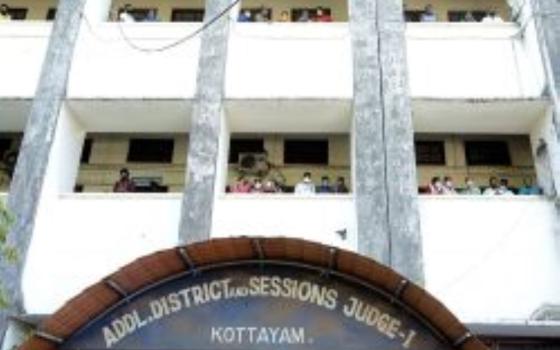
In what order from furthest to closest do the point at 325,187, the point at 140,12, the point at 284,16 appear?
the point at 140,12
the point at 284,16
the point at 325,187

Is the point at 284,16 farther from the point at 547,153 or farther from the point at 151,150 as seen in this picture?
the point at 547,153

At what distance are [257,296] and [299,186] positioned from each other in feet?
32.5

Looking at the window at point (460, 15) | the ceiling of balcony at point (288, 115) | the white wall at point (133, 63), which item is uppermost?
the window at point (460, 15)

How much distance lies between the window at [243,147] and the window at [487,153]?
4754 mm

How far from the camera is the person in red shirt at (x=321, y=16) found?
16.9m

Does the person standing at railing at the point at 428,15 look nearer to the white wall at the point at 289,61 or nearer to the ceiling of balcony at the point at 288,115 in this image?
the white wall at the point at 289,61

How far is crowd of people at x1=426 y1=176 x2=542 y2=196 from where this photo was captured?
46.7ft

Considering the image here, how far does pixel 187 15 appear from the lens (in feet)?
61.9

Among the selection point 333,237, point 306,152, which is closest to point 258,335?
point 333,237

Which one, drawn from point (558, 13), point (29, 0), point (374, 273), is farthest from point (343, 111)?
point (374, 273)

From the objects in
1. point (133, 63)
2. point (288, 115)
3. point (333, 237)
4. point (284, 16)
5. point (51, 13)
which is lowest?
point (333, 237)

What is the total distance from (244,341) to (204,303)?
0.35 metres

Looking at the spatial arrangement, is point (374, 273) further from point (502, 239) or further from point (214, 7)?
point (214, 7)

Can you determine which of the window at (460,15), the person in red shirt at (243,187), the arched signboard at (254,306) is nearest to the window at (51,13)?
the person in red shirt at (243,187)
